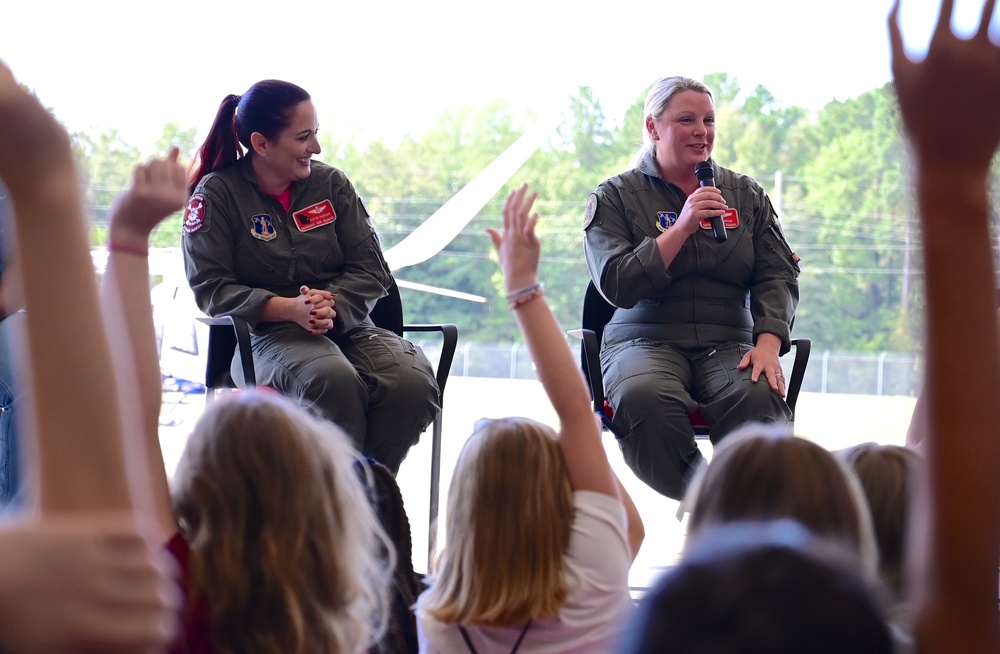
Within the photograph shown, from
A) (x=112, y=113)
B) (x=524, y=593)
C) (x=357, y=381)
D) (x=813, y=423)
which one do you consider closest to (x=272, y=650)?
(x=524, y=593)

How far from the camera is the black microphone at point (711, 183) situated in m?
2.83

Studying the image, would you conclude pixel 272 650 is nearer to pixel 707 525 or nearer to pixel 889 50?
pixel 707 525

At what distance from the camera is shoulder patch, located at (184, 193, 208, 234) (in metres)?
2.78

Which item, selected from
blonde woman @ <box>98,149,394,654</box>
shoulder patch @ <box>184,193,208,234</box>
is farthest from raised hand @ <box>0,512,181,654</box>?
shoulder patch @ <box>184,193,208,234</box>

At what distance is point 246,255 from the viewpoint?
281 cm

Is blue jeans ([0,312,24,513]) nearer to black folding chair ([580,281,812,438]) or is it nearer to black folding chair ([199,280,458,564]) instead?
→ black folding chair ([199,280,458,564])

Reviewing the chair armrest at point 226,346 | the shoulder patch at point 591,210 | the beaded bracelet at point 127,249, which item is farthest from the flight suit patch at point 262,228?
the beaded bracelet at point 127,249

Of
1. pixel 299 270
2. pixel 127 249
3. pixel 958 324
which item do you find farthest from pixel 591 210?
pixel 958 324

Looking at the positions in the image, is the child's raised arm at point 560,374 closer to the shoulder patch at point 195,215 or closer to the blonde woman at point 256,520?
the blonde woman at point 256,520

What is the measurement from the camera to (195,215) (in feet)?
9.16

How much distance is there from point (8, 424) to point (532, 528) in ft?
5.37

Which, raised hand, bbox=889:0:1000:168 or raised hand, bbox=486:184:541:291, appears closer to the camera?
raised hand, bbox=889:0:1000:168

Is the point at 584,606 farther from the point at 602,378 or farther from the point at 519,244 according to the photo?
the point at 602,378

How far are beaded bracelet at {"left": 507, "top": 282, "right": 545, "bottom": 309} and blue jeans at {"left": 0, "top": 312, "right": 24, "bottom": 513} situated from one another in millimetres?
1454
